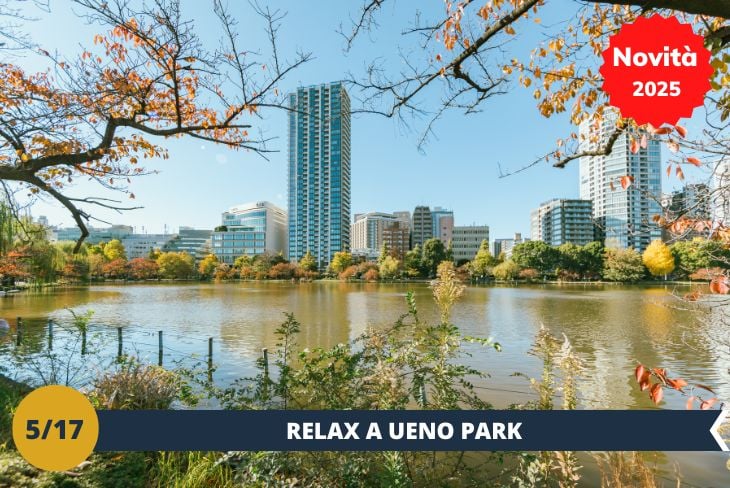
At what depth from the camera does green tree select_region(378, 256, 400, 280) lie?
6675 centimetres

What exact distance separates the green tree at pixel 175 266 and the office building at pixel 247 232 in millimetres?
27369

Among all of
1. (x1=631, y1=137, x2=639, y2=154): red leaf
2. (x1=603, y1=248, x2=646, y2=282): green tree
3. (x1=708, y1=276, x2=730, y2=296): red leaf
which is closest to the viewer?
(x1=708, y1=276, x2=730, y2=296): red leaf

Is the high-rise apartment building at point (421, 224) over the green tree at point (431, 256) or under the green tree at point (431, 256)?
over

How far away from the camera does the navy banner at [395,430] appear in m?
2.25

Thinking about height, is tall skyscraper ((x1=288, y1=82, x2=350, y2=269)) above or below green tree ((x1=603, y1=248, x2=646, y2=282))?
above

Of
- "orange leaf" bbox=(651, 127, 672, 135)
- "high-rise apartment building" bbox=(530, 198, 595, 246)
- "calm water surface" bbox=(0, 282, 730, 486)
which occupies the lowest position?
"calm water surface" bbox=(0, 282, 730, 486)

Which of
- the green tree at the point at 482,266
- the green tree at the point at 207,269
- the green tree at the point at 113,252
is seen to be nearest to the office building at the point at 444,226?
the green tree at the point at 482,266

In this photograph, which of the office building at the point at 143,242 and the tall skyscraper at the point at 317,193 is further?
the tall skyscraper at the point at 317,193

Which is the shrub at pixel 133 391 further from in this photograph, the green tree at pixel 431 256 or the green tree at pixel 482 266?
the green tree at pixel 482 266

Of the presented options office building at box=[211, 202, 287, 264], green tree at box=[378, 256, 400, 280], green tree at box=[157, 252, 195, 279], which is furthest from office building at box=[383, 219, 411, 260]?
green tree at box=[157, 252, 195, 279]

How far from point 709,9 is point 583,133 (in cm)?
177

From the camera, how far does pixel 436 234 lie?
127000mm

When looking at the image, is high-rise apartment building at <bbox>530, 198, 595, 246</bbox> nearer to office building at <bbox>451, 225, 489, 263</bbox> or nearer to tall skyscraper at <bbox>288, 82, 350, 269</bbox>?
office building at <bbox>451, 225, 489, 263</bbox>

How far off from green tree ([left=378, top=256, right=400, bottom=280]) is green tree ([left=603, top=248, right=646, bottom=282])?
34724 mm
